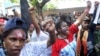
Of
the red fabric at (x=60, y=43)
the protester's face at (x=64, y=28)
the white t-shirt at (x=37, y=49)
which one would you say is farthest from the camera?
the protester's face at (x=64, y=28)

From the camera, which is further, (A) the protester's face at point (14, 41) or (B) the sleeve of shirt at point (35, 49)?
(B) the sleeve of shirt at point (35, 49)

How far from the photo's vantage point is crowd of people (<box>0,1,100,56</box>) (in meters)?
2.49

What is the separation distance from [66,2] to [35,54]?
22.2 meters

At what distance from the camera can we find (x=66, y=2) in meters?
25.3

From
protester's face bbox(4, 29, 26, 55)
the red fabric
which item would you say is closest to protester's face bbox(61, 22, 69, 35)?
the red fabric

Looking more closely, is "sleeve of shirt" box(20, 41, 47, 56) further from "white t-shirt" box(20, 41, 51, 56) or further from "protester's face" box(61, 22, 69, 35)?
"protester's face" box(61, 22, 69, 35)

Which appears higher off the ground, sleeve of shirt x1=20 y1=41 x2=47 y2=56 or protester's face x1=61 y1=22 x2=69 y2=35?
sleeve of shirt x1=20 y1=41 x2=47 y2=56

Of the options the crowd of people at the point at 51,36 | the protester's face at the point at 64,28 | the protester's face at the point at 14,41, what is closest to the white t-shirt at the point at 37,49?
the crowd of people at the point at 51,36

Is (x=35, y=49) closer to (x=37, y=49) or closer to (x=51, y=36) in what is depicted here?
(x=37, y=49)

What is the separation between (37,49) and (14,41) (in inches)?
30.1

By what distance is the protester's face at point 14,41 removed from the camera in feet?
8.02

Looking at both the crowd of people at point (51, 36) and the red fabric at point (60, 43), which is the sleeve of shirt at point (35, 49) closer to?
the crowd of people at point (51, 36)

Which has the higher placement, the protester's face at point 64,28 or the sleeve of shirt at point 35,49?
the sleeve of shirt at point 35,49

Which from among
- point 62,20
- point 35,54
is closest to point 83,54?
point 62,20
